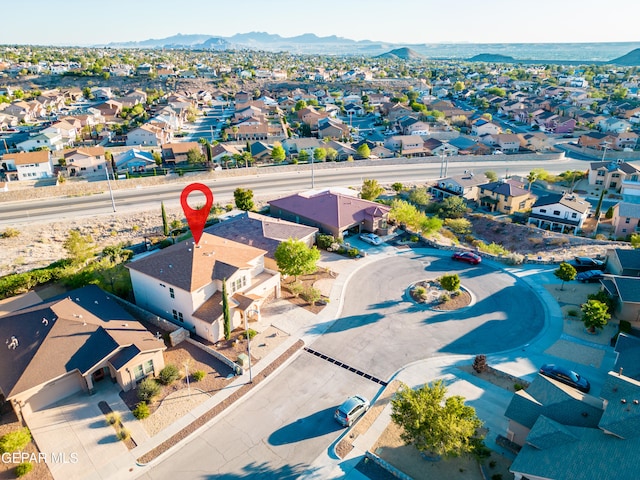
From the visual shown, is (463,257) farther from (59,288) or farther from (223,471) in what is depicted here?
(59,288)

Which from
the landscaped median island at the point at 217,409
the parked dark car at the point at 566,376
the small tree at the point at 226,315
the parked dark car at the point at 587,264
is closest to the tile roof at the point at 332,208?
the parked dark car at the point at 587,264

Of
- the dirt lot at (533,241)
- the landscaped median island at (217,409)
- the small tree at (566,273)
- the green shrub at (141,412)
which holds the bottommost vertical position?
the dirt lot at (533,241)

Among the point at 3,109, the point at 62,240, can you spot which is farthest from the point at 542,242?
the point at 3,109

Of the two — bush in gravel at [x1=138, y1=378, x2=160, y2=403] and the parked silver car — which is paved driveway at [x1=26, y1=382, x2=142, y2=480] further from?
the parked silver car

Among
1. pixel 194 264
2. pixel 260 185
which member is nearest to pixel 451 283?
pixel 194 264

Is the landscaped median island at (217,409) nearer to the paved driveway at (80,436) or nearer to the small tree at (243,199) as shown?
the paved driveway at (80,436)
